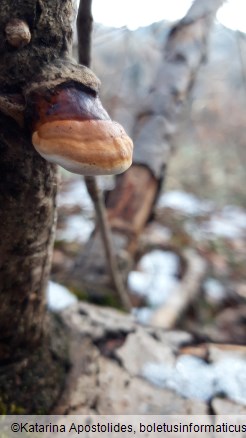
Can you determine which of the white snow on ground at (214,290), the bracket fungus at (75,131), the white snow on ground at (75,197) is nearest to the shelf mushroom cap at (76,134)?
the bracket fungus at (75,131)

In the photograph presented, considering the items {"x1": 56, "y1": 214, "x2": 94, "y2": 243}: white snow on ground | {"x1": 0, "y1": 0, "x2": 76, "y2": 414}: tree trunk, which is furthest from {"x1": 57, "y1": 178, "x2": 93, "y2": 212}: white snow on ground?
{"x1": 0, "y1": 0, "x2": 76, "y2": 414}: tree trunk

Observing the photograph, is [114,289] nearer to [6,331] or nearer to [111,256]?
[111,256]

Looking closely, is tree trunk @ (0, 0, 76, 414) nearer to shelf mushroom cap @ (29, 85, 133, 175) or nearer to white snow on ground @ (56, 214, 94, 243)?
shelf mushroom cap @ (29, 85, 133, 175)

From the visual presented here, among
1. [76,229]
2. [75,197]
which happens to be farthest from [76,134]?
[75,197]

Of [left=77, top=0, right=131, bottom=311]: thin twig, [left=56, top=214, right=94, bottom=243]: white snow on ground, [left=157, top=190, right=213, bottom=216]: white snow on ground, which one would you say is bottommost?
[left=157, top=190, right=213, bottom=216]: white snow on ground

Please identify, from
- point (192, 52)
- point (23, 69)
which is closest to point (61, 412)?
point (23, 69)

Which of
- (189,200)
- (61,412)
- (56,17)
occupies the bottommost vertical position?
(189,200)

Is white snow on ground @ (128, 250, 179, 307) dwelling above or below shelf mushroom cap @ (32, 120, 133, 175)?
below
